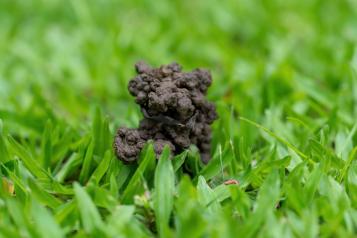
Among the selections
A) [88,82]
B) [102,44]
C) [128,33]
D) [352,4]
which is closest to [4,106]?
[88,82]

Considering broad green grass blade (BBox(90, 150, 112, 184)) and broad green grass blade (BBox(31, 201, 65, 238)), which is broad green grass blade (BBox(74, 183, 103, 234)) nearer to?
broad green grass blade (BBox(31, 201, 65, 238))

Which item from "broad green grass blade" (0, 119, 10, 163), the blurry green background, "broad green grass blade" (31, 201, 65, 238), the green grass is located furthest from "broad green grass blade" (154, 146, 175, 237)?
the blurry green background

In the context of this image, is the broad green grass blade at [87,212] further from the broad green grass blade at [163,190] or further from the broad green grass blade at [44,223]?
the broad green grass blade at [163,190]

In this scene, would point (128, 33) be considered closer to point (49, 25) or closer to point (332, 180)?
point (49, 25)

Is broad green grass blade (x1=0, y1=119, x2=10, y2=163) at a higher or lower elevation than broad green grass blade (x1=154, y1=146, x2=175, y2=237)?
higher

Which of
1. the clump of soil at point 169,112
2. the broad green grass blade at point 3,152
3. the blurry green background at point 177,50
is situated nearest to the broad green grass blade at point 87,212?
the clump of soil at point 169,112

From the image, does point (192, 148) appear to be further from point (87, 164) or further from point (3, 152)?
point (3, 152)
